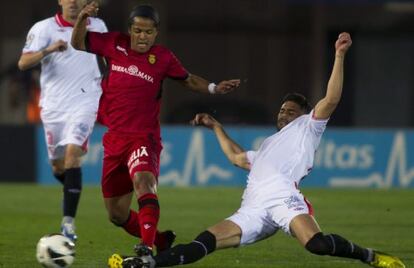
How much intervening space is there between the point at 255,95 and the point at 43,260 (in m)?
24.8

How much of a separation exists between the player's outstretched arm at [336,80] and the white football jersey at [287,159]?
0.38 feet

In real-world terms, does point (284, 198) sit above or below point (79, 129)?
below

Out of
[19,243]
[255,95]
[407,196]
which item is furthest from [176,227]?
[255,95]

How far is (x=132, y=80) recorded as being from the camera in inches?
394

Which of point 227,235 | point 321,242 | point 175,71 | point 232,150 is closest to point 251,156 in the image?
point 232,150

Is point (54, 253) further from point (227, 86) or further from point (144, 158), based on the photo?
point (227, 86)

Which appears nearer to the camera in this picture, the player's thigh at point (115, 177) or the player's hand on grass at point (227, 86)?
the player's hand on grass at point (227, 86)

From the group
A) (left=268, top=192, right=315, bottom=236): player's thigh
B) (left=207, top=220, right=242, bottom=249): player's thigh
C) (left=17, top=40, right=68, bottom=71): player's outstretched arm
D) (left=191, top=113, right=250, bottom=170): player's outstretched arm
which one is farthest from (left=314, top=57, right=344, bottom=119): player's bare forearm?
(left=17, top=40, right=68, bottom=71): player's outstretched arm

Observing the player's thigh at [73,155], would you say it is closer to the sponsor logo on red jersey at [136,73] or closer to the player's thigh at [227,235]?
the sponsor logo on red jersey at [136,73]

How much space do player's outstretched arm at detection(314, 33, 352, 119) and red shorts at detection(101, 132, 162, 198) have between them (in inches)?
56.3

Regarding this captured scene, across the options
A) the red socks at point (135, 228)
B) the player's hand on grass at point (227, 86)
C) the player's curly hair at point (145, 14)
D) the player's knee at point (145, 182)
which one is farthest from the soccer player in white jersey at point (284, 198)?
the red socks at point (135, 228)

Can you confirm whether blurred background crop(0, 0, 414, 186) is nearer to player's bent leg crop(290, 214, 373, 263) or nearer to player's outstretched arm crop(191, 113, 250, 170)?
player's outstretched arm crop(191, 113, 250, 170)

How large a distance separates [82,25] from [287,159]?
200 centimetres

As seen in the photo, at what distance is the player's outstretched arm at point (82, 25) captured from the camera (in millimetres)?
9807
